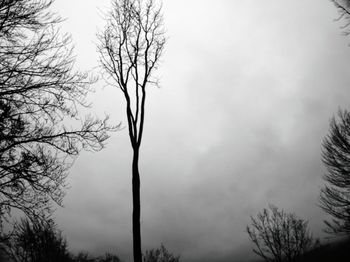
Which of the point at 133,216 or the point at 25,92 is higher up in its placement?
the point at 25,92

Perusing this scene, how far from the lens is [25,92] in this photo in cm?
555

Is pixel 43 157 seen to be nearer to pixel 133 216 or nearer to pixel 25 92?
pixel 25 92

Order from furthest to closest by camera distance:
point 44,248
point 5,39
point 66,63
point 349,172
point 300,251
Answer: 1. point 300,251
2. point 44,248
3. point 349,172
4. point 66,63
5. point 5,39

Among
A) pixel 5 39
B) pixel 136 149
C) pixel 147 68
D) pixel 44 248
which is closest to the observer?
pixel 5 39

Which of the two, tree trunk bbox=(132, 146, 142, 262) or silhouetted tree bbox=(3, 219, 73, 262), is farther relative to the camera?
silhouetted tree bbox=(3, 219, 73, 262)

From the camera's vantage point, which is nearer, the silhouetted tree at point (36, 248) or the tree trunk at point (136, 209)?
the tree trunk at point (136, 209)

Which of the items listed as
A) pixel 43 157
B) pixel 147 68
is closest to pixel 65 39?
pixel 43 157

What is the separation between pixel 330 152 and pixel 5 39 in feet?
Result: 47.0

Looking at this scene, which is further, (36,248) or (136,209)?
(36,248)

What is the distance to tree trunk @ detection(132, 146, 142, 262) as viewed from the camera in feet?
24.5

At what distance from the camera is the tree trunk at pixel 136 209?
7477 millimetres

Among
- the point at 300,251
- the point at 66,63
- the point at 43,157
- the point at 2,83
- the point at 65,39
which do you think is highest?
the point at 65,39

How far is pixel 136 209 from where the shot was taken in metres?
7.96

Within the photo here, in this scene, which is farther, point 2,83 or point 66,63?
point 66,63
